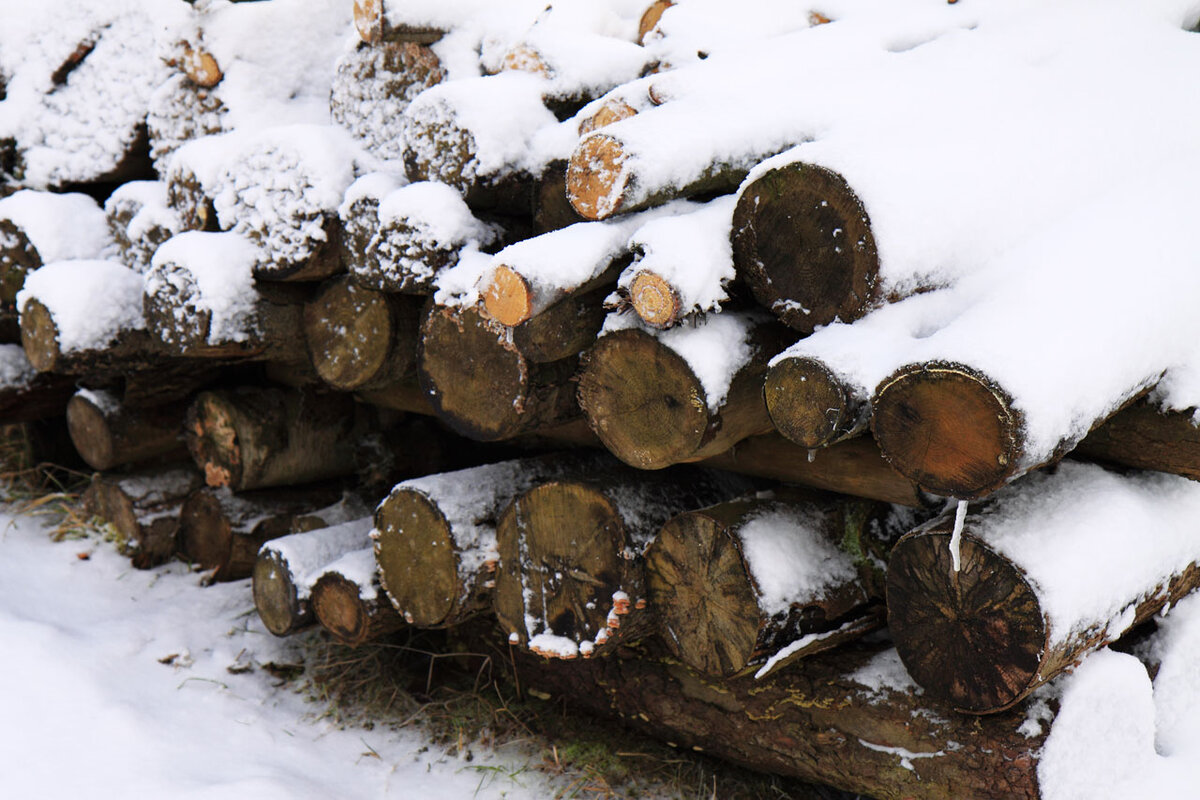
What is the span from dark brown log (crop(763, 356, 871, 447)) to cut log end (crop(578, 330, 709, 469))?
0.56ft

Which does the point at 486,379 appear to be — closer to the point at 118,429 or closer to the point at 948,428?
the point at 948,428

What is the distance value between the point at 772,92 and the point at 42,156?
297 cm

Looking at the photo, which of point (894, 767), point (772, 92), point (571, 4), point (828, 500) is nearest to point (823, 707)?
point (894, 767)

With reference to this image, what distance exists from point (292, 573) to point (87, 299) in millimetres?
1113

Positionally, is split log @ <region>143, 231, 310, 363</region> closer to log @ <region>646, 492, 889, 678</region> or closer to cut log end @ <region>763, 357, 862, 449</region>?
log @ <region>646, 492, 889, 678</region>

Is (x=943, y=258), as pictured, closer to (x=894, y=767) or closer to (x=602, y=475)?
(x=602, y=475)

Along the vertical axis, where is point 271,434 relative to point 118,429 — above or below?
above

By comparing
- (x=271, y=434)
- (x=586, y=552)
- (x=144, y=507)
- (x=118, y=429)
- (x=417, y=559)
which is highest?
(x=586, y=552)

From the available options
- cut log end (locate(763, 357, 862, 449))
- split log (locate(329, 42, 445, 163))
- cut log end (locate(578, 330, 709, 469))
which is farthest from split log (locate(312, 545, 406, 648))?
cut log end (locate(763, 357, 862, 449))

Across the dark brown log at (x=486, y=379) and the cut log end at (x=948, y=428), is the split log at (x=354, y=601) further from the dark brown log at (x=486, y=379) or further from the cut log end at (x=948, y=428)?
the cut log end at (x=948, y=428)

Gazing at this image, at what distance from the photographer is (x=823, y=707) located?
226cm

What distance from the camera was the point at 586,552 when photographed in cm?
234

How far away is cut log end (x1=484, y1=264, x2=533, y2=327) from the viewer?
6.04 ft

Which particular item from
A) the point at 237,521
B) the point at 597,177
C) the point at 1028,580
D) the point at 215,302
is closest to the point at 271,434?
the point at 237,521
